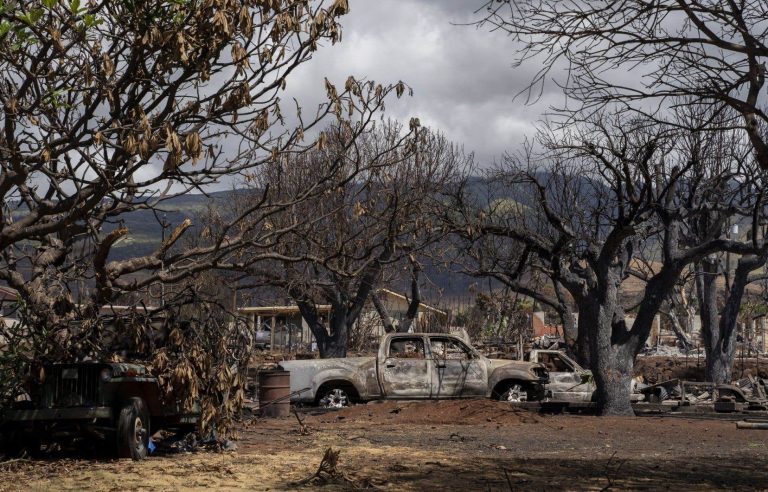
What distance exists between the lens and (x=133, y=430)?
12797 mm

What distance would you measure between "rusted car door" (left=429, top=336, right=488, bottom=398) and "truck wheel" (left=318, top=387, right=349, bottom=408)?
1935 millimetres

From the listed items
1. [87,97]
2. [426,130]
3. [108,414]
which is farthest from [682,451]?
[426,130]

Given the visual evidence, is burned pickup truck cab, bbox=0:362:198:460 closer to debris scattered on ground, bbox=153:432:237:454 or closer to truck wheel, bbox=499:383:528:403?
debris scattered on ground, bbox=153:432:237:454

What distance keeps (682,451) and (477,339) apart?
30244 millimetres

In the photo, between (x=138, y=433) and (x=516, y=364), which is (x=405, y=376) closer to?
(x=516, y=364)

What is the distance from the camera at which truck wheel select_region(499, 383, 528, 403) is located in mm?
21953

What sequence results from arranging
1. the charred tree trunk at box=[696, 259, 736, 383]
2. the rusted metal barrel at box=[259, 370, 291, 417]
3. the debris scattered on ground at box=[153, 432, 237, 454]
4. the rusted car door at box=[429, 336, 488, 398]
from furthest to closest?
the charred tree trunk at box=[696, 259, 736, 383]
the rusted car door at box=[429, 336, 488, 398]
the rusted metal barrel at box=[259, 370, 291, 417]
the debris scattered on ground at box=[153, 432, 237, 454]

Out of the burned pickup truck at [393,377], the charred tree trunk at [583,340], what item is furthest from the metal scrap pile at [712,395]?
the burned pickup truck at [393,377]

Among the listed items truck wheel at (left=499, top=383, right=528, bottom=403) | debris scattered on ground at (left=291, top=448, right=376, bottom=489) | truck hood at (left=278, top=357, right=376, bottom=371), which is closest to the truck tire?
truck hood at (left=278, top=357, right=376, bottom=371)

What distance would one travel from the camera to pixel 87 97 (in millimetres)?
10578

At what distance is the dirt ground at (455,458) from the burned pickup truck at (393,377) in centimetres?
128

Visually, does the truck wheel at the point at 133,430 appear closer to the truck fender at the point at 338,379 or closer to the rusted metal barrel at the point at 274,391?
the rusted metal barrel at the point at 274,391

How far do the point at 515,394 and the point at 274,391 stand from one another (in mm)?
5531

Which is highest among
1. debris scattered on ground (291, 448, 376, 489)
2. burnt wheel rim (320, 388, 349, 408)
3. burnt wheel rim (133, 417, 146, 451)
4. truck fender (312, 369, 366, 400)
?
truck fender (312, 369, 366, 400)
